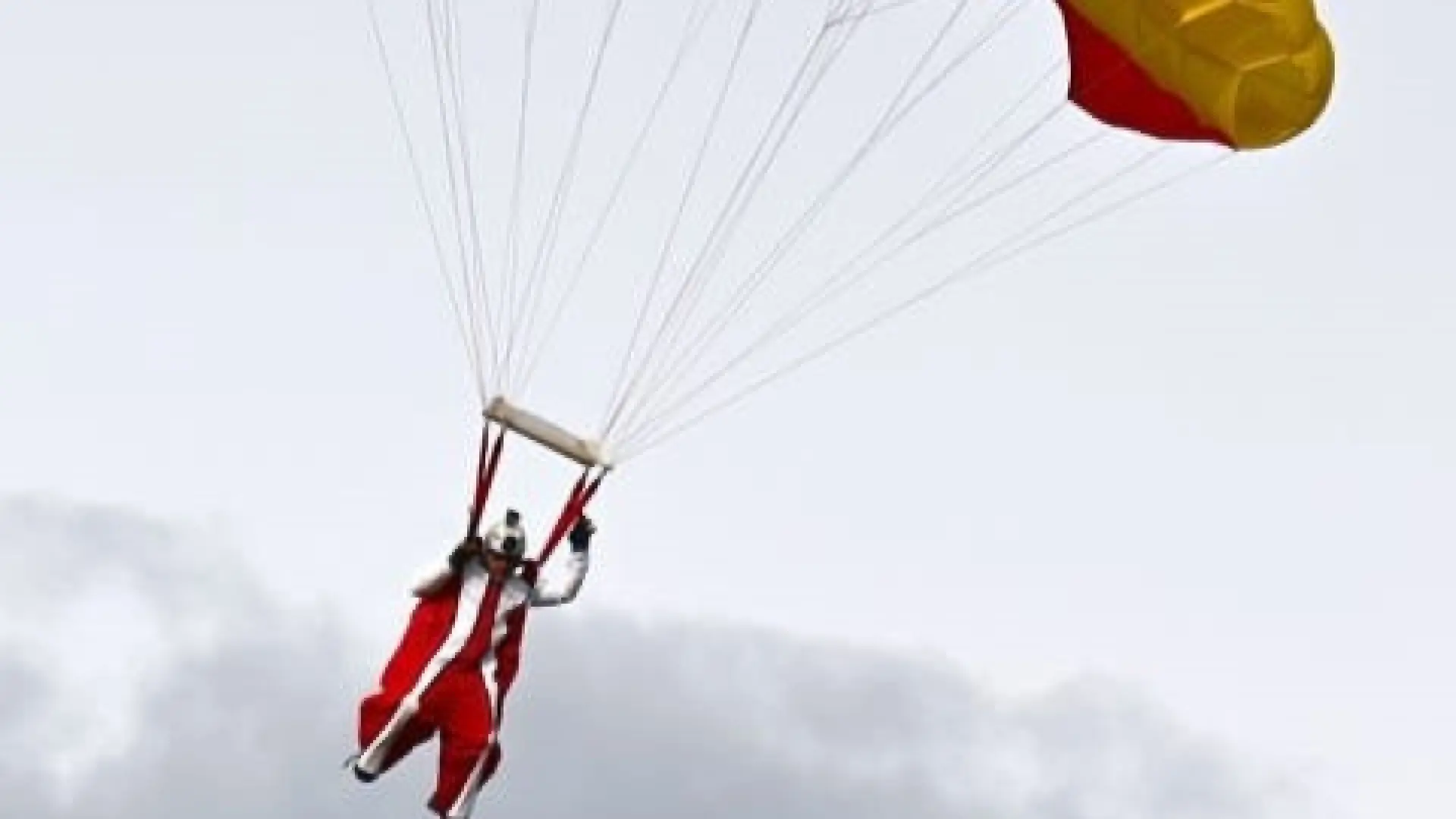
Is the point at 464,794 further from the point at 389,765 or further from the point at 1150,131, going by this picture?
the point at 1150,131

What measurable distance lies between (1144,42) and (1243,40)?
0.69 metres

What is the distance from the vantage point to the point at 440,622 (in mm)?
18953

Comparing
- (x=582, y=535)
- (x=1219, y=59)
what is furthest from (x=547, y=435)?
(x=1219, y=59)

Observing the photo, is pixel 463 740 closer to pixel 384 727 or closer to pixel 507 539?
pixel 384 727

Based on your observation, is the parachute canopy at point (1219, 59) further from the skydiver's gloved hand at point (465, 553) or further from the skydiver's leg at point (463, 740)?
the skydiver's leg at point (463, 740)

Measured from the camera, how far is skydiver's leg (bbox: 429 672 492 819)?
61.9 ft

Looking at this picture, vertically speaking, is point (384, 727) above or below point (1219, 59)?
below

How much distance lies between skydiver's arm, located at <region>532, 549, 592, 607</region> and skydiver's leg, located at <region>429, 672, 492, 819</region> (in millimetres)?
664

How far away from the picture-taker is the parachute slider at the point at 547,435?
18.5 m

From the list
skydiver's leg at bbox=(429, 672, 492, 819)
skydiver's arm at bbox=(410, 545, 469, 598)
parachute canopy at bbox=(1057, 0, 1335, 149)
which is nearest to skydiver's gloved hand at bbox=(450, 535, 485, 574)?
skydiver's arm at bbox=(410, 545, 469, 598)

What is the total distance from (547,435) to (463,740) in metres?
2.00

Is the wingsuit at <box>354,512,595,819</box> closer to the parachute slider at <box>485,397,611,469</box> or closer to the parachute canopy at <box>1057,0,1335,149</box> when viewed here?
the parachute slider at <box>485,397,611,469</box>

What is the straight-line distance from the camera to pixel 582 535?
61.5 feet

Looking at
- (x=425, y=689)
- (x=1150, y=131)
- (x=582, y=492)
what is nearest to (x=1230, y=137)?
(x=1150, y=131)
